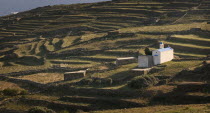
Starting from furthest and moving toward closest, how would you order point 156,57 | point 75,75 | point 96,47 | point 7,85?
point 96,47
point 7,85
point 75,75
point 156,57

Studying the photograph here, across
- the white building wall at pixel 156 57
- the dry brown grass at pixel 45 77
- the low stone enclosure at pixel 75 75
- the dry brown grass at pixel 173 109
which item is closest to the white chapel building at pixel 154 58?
the white building wall at pixel 156 57

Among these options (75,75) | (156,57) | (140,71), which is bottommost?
(75,75)

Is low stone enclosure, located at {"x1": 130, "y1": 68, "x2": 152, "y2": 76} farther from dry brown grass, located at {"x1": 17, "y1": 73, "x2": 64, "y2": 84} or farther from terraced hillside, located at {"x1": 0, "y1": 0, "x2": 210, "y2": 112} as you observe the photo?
dry brown grass, located at {"x1": 17, "y1": 73, "x2": 64, "y2": 84}

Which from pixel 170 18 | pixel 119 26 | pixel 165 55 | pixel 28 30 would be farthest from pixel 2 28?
pixel 165 55

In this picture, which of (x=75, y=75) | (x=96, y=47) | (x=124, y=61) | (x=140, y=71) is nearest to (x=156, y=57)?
(x=140, y=71)

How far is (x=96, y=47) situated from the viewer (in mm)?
58656

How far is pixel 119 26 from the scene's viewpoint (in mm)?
74125

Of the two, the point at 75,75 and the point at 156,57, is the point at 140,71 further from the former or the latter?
the point at 75,75

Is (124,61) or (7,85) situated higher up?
(124,61)

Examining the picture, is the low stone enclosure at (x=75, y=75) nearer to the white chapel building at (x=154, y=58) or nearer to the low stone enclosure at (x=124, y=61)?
the low stone enclosure at (x=124, y=61)

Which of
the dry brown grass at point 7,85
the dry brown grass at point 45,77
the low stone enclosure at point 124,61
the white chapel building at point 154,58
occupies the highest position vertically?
the white chapel building at point 154,58

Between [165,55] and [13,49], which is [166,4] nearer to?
[13,49]

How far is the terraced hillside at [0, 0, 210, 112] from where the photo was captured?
122ft

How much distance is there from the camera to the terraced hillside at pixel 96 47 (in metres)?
37.1
